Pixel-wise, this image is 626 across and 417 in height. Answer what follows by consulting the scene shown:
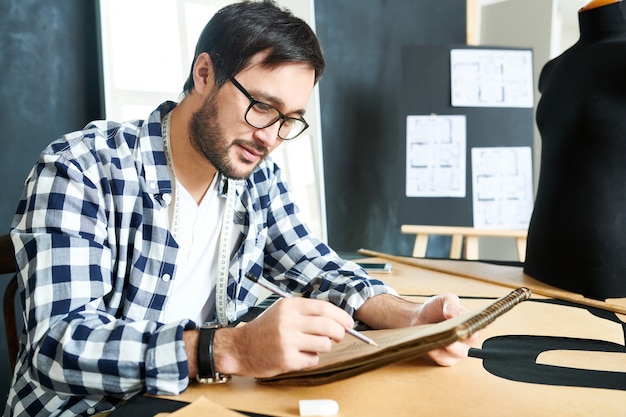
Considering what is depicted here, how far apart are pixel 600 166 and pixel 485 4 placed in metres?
2.76

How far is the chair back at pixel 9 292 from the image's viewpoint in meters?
1.10

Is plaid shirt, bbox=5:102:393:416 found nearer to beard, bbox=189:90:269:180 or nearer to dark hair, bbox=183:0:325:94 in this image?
beard, bbox=189:90:269:180

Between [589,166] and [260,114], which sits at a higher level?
[260,114]

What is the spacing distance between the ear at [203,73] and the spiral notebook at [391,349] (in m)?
0.62

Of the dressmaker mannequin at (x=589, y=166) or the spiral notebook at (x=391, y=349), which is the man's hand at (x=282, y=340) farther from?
the dressmaker mannequin at (x=589, y=166)

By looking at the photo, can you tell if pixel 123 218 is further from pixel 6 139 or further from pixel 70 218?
pixel 6 139

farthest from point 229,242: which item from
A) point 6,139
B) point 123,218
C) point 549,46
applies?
point 549,46

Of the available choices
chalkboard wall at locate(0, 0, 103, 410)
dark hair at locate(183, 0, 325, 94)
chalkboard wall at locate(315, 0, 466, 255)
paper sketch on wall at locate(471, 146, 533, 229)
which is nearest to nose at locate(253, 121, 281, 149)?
dark hair at locate(183, 0, 325, 94)

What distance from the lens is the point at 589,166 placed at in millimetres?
1316

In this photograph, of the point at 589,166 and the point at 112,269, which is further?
the point at 589,166

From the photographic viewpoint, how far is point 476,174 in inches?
111

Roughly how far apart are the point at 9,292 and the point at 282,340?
65 centimetres

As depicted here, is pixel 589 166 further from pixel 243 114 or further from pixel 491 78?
pixel 491 78

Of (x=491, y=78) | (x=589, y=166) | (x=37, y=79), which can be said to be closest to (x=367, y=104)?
(x=491, y=78)
